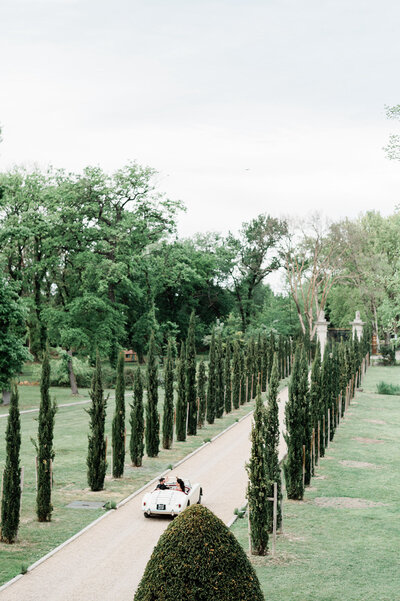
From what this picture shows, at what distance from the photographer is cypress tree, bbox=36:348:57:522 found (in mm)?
18344

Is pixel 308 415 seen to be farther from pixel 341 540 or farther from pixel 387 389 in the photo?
pixel 387 389

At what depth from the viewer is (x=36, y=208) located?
2098 inches

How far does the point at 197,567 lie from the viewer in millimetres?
8281

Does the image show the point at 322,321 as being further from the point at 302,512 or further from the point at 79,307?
the point at 302,512

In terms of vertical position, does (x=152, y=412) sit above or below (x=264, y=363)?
below

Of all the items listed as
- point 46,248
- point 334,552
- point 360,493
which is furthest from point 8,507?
point 46,248

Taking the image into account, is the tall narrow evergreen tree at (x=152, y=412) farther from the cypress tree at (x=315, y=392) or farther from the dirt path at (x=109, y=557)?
the cypress tree at (x=315, y=392)

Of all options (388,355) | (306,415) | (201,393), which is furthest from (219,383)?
(388,355)

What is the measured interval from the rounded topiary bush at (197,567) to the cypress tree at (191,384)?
81.2 ft

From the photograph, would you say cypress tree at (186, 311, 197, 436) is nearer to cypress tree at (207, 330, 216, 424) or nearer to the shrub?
cypress tree at (207, 330, 216, 424)

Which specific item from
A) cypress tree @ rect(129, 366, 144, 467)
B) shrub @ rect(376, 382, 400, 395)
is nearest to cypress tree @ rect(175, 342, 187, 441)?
cypress tree @ rect(129, 366, 144, 467)

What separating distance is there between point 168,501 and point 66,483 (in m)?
6.04

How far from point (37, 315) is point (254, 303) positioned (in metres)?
34.2

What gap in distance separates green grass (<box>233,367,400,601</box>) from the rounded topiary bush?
16.2 feet
